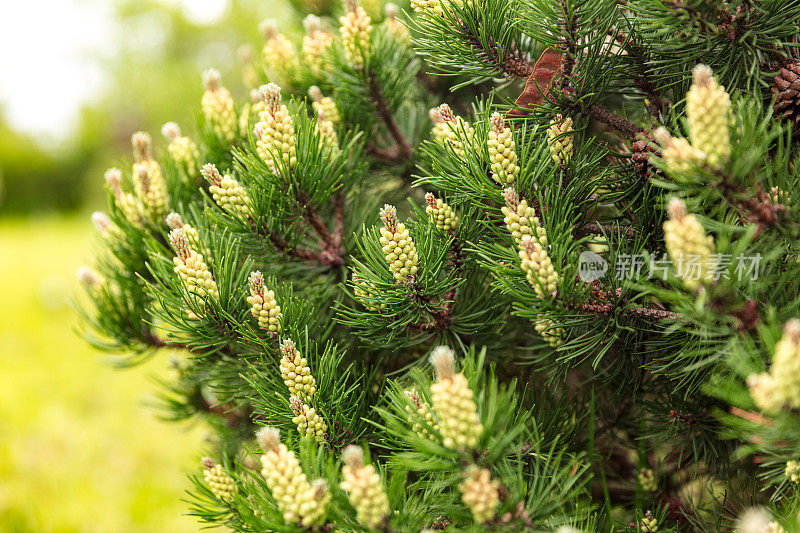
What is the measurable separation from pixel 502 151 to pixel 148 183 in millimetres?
456

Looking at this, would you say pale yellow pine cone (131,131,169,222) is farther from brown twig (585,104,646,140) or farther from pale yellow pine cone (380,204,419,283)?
brown twig (585,104,646,140)

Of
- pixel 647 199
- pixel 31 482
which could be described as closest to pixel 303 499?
pixel 647 199

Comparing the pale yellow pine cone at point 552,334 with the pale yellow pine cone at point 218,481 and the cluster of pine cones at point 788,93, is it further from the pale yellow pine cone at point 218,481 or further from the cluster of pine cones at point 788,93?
the pale yellow pine cone at point 218,481

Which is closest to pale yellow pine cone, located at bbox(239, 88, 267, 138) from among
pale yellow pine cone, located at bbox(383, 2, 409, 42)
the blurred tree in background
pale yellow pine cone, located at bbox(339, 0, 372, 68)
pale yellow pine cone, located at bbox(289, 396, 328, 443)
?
pale yellow pine cone, located at bbox(339, 0, 372, 68)

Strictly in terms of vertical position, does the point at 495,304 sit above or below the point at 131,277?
below

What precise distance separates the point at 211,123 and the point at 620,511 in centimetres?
76

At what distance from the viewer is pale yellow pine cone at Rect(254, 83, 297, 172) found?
61 centimetres

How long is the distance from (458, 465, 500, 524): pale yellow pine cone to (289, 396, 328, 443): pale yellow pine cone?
172mm

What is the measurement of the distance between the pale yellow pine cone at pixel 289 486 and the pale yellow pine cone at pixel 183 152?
0.47 metres

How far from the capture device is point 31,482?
176cm

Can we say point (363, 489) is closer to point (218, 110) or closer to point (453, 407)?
point (453, 407)

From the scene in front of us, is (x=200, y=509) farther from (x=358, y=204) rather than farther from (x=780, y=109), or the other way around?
(x=780, y=109)

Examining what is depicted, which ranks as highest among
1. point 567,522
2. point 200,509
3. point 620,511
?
point 200,509

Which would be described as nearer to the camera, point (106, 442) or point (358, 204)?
point (358, 204)
